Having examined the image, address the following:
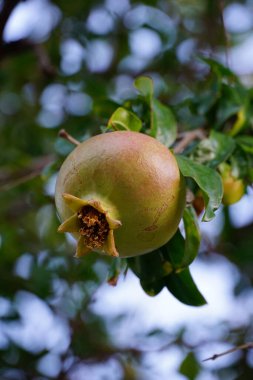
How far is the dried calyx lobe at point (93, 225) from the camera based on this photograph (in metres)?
0.82

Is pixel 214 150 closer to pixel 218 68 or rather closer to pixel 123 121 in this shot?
pixel 123 121

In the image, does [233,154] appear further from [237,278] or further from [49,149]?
[49,149]

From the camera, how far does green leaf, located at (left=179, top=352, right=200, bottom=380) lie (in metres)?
1.85

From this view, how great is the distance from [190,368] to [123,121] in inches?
44.4

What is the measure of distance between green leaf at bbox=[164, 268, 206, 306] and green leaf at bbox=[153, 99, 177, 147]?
0.83 feet

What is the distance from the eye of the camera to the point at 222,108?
1.38 m

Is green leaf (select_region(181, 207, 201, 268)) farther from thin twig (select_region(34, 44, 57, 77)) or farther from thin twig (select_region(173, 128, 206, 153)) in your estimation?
thin twig (select_region(34, 44, 57, 77))

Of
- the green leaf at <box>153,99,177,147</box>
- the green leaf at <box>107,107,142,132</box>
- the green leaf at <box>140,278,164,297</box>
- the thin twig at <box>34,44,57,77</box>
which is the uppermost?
the green leaf at <box>107,107,142,132</box>

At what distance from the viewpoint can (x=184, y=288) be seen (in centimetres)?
105

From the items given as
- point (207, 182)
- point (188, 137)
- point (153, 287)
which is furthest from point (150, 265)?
point (188, 137)

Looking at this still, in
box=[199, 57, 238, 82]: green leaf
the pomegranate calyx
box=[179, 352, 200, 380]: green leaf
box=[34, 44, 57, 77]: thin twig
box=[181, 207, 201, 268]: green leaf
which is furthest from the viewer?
box=[34, 44, 57, 77]: thin twig

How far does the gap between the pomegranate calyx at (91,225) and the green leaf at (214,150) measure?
0.33 metres

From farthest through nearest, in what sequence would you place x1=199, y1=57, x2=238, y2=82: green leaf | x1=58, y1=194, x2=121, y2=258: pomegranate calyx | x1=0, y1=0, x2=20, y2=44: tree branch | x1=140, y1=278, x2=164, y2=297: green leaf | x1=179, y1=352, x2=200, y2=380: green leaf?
x1=179, y1=352, x2=200, y2=380: green leaf → x1=0, y1=0, x2=20, y2=44: tree branch → x1=199, y1=57, x2=238, y2=82: green leaf → x1=140, y1=278, x2=164, y2=297: green leaf → x1=58, y1=194, x2=121, y2=258: pomegranate calyx

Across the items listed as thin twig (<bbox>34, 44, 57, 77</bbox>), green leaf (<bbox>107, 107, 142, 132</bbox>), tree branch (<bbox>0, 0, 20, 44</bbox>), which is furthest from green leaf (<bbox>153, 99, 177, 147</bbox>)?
thin twig (<bbox>34, 44, 57, 77</bbox>)
